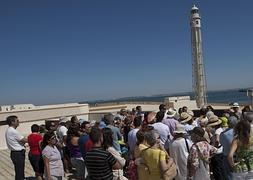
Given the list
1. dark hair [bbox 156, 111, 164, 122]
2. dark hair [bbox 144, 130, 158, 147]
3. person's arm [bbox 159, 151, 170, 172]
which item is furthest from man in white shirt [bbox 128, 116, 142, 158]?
person's arm [bbox 159, 151, 170, 172]

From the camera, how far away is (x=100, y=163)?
5039mm

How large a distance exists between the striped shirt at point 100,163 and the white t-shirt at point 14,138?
310 centimetres

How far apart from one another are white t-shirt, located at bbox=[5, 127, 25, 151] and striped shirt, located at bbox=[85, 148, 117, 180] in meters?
3.10

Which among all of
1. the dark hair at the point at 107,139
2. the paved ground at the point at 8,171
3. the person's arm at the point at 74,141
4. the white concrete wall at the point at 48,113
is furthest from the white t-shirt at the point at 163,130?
the white concrete wall at the point at 48,113

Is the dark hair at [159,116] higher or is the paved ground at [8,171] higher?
the dark hair at [159,116]

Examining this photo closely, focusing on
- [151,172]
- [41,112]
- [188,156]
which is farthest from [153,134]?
[41,112]

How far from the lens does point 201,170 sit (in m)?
5.83

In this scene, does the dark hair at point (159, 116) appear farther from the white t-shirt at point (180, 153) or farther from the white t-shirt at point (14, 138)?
the white t-shirt at point (14, 138)

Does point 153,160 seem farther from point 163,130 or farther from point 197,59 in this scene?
point 197,59

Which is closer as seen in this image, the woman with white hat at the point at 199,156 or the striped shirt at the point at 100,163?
the striped shirt at the point at 100,163

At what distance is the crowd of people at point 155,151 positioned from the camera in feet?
16.8

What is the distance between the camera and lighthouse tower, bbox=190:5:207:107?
161 feet

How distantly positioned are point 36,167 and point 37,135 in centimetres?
68

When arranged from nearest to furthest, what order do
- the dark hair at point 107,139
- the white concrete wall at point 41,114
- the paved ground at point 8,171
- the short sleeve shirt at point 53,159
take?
the dark hair at point 107,139 → the short sleeve shirt at point 53,159 → the paved ground at point 8,171 → the white concrete wall at point 41,114
